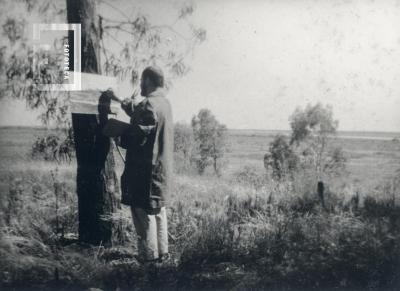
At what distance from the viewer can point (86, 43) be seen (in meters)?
3.59

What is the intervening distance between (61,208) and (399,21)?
3326mm

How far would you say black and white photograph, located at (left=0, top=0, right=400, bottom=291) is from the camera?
3611 millimetres

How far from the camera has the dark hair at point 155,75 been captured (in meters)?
3.64

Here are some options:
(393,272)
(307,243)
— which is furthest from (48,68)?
(393,272)

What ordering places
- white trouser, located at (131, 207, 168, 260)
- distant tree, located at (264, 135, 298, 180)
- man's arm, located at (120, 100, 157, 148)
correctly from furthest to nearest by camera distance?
1. distant tree, located at (264, 135, 298, 180)
2. white trouser, located at (131, 207, 168, 260)
3. man's arm, located at (120, 100, 157, 148)

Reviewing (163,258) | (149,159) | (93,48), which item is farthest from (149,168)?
(93,48)

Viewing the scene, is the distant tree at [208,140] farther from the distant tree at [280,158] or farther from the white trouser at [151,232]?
the white trouser at [151,232]

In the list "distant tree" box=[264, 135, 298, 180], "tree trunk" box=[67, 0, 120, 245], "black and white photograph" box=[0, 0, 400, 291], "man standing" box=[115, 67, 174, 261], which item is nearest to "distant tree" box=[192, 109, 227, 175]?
"black and white photograph" box=[0, 0, 400, 291]

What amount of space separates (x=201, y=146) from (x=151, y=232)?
855mm

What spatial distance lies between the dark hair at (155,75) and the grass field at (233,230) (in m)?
0.74

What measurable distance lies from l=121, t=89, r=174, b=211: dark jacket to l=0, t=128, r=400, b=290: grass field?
0.20 m

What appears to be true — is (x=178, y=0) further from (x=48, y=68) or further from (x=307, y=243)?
(x=307, y=243)

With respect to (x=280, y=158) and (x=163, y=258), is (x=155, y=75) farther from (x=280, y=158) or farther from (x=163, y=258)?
(x=163, y=258)

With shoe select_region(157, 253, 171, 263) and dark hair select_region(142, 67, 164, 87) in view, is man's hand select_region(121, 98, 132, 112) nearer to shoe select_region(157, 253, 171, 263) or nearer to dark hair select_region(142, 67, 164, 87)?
dark hair select_region(142, 67, 164, 87)
